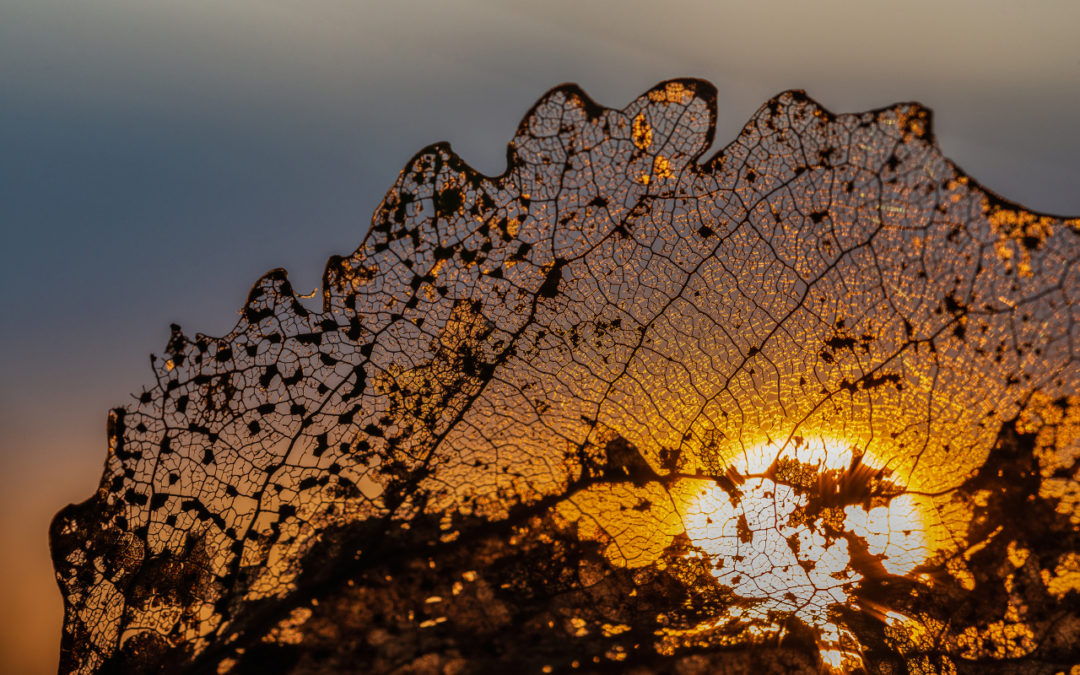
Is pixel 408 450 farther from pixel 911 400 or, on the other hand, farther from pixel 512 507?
pixel 911 400

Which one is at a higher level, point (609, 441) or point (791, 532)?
point (609, 441)

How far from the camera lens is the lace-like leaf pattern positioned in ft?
2.72

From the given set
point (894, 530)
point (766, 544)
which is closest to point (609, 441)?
point (766, 544)

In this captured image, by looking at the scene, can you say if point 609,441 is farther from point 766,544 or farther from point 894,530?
point 894,530

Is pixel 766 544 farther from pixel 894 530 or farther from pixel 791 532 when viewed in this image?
pixel 894 530

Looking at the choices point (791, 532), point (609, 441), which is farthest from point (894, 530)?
point (609, 441)

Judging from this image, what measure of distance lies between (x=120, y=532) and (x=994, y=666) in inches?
45.3

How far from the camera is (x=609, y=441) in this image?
2.95 feet

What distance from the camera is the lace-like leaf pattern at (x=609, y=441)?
0.83 metres

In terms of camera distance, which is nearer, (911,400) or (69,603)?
(911,400)

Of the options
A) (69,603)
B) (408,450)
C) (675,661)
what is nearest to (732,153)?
(408,450)

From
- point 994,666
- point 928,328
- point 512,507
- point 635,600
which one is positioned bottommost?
point 994,666

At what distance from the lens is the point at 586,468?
899 millimetres

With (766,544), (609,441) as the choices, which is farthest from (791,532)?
(609,441)
